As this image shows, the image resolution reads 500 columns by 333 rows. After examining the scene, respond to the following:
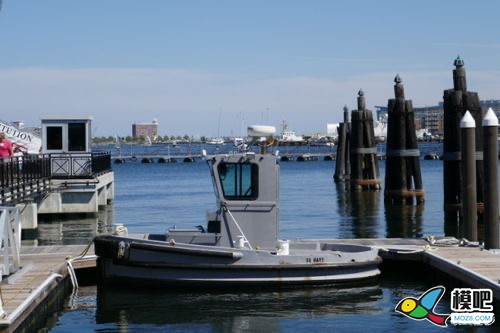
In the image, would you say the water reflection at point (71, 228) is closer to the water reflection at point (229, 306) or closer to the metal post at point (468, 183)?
the water reflection at point (229, 306)

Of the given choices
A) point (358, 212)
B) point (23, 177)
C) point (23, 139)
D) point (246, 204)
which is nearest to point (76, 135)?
point (23, 177)

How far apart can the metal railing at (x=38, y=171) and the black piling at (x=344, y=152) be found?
27.5m

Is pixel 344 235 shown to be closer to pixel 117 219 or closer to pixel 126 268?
pixel 117 219

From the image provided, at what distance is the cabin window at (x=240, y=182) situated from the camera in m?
20.6

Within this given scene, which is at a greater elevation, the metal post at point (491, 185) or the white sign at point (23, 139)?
the white sign at point (23, 139)

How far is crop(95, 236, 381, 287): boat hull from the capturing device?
19.4m

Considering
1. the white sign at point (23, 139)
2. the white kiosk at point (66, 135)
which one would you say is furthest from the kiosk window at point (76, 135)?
the white sign at point (23, 139)

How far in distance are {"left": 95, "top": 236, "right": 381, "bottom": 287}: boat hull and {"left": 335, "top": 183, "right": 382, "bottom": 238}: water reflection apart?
13457 mm

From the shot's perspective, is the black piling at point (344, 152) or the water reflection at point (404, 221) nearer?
the water reflection at point (404, 221)

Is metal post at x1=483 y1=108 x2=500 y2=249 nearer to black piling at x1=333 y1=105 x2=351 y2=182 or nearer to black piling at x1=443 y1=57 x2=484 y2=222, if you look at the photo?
black piling at x1=443 y1=57 x2=484 y2=222

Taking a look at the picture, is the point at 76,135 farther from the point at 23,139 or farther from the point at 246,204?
the point at 246,204

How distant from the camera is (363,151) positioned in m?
55.1

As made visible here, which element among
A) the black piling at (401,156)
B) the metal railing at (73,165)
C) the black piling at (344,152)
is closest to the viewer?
the metal railing at (73,165)

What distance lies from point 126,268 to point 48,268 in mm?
Result: 1627
